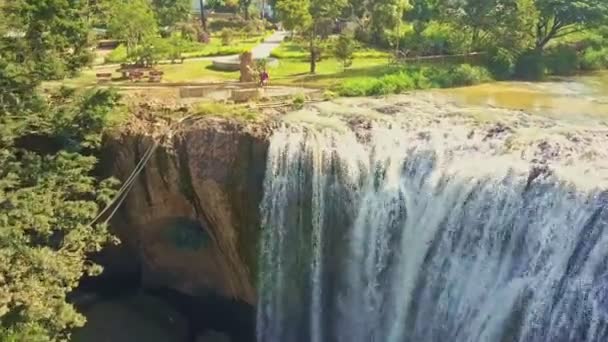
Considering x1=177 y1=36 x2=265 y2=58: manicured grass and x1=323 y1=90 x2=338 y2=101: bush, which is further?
x1=177 y1=36 x2=265 y2=58: manicured grass

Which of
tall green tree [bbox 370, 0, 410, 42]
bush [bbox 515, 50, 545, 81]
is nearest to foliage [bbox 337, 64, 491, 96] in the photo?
bush [bbox 515, 50, 545, 81]

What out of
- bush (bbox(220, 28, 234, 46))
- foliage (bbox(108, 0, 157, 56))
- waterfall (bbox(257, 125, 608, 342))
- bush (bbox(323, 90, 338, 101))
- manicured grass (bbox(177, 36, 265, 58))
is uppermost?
foliage (bbox(108, 0, 157, 56))

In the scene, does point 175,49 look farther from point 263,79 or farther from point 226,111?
point 226,111

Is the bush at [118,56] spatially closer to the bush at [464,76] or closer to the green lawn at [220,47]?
the green lawn at [220,47]

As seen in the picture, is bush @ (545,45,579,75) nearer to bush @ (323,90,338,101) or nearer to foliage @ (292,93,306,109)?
bush @ (323,90,338,101)

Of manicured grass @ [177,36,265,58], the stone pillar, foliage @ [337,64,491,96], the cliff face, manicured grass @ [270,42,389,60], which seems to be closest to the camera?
the cliff face

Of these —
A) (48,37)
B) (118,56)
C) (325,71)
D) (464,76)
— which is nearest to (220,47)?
(118,56)
